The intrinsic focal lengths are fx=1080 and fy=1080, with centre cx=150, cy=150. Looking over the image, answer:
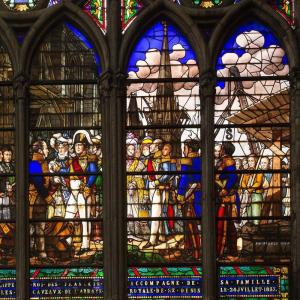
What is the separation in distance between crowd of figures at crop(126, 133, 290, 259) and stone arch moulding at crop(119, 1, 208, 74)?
1.18 m

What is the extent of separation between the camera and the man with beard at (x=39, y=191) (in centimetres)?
1552

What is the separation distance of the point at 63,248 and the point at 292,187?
340cm

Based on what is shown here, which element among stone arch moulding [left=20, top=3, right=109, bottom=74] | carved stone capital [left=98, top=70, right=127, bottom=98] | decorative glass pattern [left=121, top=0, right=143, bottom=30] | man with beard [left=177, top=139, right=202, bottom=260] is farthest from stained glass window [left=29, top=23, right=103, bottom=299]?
man with beard [left=177, top=139, right=202, bottom=260]

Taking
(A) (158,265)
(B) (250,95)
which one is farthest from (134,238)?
(B) (250,95)

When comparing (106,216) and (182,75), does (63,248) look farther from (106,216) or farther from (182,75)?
(182,75)

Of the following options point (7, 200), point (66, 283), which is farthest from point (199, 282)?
point (7, 200)

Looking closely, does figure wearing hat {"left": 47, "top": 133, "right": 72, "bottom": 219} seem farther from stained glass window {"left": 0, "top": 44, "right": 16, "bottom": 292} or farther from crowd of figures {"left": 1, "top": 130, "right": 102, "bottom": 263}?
stained glass window {"left": 0, "top": 44, "right": 16, "bottom": 292}

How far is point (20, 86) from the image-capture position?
51.3 feet

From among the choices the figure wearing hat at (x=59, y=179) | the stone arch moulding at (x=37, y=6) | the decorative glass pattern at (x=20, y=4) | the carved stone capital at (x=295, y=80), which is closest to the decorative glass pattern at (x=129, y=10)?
the stone arch moulding at (x=37, y=6)

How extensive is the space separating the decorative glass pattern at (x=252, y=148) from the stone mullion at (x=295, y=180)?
0.14 m

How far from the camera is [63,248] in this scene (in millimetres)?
15516

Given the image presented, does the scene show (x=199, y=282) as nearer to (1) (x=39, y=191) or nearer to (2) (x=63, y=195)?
(2) (x=63, y=195)

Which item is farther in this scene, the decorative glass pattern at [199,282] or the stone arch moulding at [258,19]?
the stone arch moulding at [258,19]

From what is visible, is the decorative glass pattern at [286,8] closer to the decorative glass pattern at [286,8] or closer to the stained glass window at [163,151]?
the decorative glass pattern at [286,8]
